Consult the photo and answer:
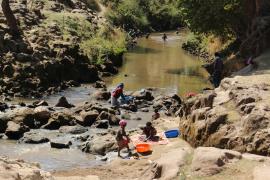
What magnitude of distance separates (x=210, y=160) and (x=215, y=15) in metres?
23.6

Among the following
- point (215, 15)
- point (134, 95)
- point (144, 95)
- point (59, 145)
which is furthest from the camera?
point (215, 15)

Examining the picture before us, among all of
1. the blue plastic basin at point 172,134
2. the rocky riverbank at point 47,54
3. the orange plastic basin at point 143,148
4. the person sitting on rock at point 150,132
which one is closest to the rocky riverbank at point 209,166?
the orange plastic basin at point 143,148

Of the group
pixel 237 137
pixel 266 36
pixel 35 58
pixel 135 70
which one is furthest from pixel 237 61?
pixel 237 137

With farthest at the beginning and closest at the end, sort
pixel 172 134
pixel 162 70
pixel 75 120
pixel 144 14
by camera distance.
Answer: pixel 144 14 → pixel 162 70 → pixel 75 120 → pixel 172 134

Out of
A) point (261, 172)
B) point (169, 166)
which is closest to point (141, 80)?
point (169, 166)

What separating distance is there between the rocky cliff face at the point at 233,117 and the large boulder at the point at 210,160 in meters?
2.13

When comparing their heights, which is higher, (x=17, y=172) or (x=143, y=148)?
(x=17, y=172)

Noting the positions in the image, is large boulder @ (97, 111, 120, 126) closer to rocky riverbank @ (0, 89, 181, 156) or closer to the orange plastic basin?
rocky riverbank @ (0, 89, 181, 156)

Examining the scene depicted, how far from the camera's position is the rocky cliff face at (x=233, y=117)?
17.4 meters

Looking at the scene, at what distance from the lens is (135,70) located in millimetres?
43594

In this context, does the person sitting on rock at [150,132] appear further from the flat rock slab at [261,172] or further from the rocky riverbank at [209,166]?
the flat rock slab at [261,172]

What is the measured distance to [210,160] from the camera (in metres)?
Answer: 14.5

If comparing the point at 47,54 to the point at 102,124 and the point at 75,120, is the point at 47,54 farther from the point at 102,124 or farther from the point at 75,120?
the point at 102,124

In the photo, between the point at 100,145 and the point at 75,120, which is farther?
the point at 75,120
